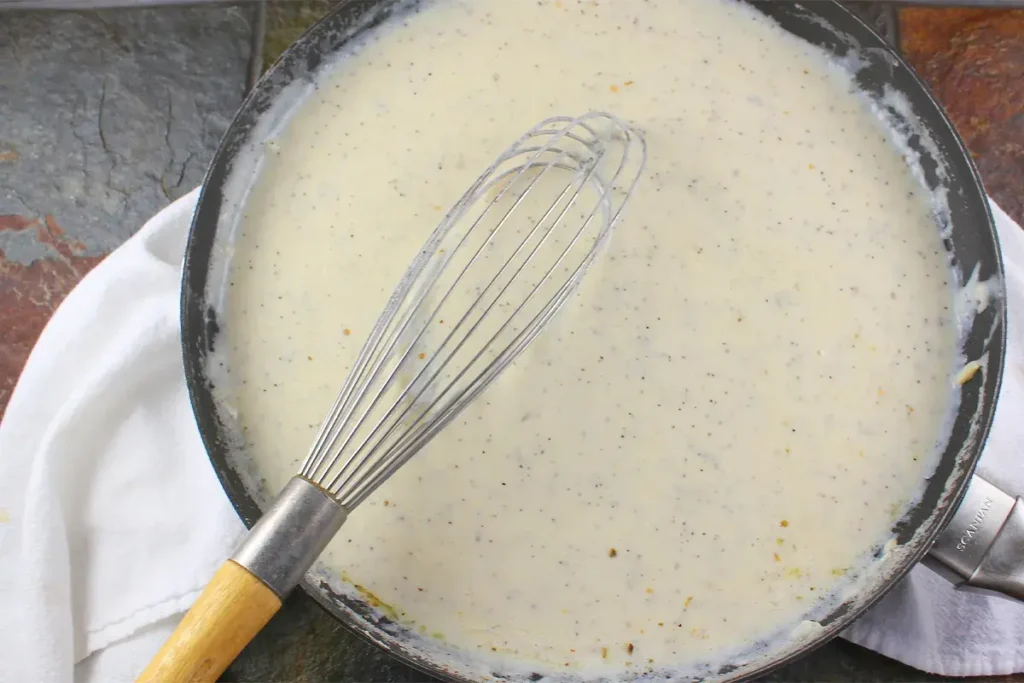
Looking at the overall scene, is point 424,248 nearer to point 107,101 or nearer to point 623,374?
point 623,374

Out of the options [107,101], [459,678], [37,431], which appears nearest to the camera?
[459,678]

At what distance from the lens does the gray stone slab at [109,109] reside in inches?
32.4

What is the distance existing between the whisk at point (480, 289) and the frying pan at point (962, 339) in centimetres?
10

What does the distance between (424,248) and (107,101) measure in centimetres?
42

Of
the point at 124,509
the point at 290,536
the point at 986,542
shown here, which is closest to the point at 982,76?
the point at 986,542

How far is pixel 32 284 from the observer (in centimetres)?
81

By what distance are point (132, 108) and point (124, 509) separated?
382 millimetres

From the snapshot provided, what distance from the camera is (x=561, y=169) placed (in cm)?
69

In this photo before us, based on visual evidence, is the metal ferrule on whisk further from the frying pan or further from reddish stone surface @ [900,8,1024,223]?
reddish stone surface @ [900,8,1024,223]

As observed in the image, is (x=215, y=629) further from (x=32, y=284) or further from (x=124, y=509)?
(x=32, y=284)

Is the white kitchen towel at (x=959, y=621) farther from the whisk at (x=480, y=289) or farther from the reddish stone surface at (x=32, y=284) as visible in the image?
the reddish stone surface at (x=32, y=284)

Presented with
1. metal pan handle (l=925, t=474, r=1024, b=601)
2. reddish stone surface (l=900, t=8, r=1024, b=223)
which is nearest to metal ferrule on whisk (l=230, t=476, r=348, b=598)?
metal pan handle (l=925, t=474, r=1024, b=601)

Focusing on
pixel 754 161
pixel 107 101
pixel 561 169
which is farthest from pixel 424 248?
pixel 107 101

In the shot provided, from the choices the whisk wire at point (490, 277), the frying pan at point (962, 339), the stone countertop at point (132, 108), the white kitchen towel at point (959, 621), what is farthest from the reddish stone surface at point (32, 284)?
the white kitchen towel at point (959, 621)
